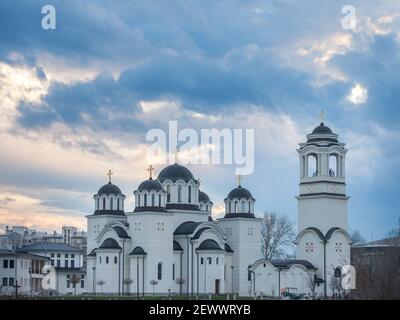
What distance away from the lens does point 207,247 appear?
255 ft

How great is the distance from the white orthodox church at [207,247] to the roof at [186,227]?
0.27 ft

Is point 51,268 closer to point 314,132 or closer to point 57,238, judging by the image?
point 314,132

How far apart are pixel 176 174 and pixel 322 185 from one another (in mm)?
12726

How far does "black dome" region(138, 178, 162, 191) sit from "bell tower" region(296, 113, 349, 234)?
11.3 meters

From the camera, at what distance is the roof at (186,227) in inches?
3113

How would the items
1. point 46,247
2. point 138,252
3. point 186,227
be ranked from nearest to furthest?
point 138,252, point 186,227, point 46,247

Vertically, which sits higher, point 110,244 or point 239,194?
point 239,194

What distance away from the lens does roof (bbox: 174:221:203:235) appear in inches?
3113

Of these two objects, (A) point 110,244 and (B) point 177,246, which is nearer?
(A) point 110,244

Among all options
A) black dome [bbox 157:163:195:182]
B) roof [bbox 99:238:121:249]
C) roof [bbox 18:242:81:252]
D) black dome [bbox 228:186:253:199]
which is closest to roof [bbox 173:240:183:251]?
roof [bbox 99:238:121:249]

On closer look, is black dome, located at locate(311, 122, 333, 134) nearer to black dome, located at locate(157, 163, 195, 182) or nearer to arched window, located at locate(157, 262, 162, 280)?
black dome, located at locate(157, 163, 195, 182)

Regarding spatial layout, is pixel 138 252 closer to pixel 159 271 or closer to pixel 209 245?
pixel 159 271

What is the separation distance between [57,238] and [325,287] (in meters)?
80.0

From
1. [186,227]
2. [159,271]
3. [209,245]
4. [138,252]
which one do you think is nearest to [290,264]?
[209,245]
